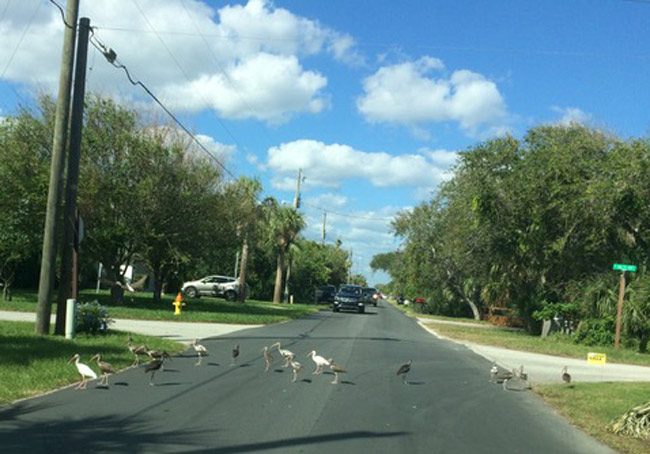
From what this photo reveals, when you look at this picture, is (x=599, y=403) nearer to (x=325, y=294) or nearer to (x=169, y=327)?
(x=169, y=327)

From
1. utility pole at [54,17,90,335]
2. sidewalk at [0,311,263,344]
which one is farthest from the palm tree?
utility pole at [54,17,90,335]

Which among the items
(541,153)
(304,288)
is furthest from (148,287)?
(541,153)

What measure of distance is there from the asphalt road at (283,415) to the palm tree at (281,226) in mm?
38984

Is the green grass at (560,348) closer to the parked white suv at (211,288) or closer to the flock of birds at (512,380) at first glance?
the flock of birds at (512,380)

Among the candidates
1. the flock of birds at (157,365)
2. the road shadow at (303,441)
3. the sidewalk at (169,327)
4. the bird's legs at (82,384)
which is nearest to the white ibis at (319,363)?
the flock of birds at (157,365)

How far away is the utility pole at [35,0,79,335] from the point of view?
1642cm

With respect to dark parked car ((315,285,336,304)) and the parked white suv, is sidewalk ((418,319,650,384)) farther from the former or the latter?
dark parked car ((315,285,336,304))

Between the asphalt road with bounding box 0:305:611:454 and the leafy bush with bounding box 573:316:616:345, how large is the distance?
13549 mm

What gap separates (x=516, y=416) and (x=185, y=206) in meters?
24.7

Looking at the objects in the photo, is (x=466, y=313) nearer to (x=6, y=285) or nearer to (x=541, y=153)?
(x=541, y=153)

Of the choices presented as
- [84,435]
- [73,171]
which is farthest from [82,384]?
[73,171]

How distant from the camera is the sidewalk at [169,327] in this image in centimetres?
2062

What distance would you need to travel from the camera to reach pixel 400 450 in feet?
25.4

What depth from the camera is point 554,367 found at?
18.6 m
